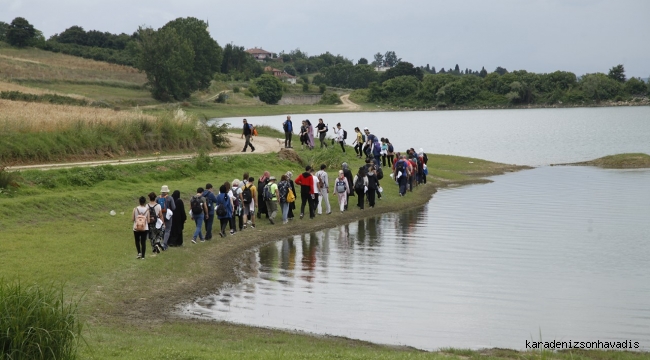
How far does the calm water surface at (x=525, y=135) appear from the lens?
229 ft

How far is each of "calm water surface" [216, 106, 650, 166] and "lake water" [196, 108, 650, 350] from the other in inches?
1260

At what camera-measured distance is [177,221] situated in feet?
71.4

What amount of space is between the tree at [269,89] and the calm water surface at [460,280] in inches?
3926

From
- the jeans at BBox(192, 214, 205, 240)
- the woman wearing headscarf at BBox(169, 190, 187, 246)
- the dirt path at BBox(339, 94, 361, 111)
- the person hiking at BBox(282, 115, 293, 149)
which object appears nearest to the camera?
the woman wearing headscarf at BBox(169, 190, 187, 246)

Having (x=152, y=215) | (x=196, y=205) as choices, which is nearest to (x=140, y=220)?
(x=152, y=215)

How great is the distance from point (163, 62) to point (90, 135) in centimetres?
6769

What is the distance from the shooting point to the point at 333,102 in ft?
495

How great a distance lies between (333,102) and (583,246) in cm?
12617

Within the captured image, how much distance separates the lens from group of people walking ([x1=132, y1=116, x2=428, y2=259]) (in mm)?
20281

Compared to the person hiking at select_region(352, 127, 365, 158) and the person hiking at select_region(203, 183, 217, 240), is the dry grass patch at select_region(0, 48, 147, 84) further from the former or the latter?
the person hiking at select_region(203, 183, 217, 240)

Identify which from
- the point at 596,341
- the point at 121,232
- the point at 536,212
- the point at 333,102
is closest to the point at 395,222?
the point at 536,212

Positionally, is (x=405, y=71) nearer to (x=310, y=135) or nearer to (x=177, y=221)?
(x=310, y=135)

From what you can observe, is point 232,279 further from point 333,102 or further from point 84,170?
point 333,102

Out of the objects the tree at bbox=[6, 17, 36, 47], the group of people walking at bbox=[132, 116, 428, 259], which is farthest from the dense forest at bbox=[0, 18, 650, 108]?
the group of people walking at bbox=[132, 116, 428, 259]
